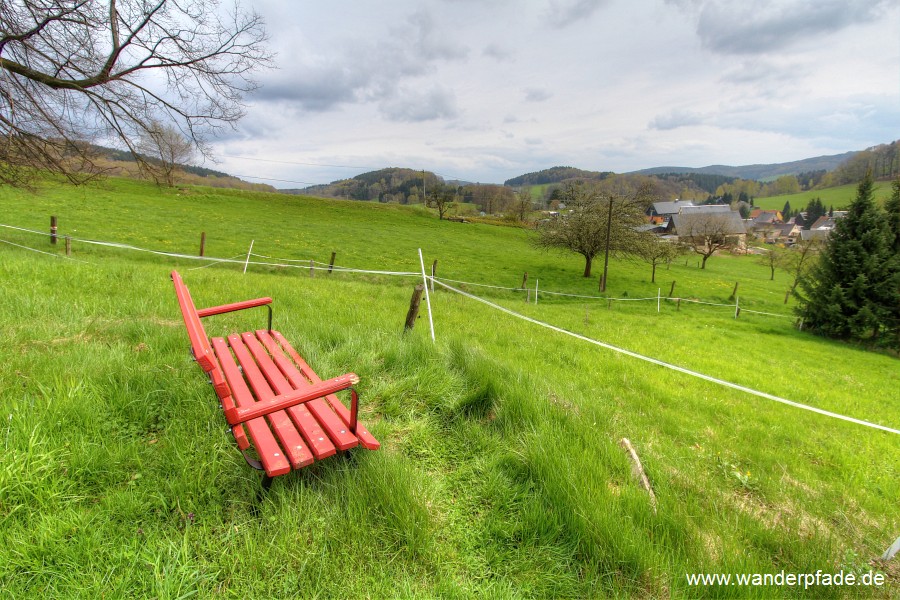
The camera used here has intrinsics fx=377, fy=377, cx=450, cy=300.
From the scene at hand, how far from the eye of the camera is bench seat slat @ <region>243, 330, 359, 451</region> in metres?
2.27

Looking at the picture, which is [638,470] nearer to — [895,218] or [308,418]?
[308,418]

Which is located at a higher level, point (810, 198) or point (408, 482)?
point (810, 198)

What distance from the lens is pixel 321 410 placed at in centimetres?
259

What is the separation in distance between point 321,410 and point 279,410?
562 millimetres

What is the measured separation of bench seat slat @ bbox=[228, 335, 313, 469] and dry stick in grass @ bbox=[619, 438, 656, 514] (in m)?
2.05

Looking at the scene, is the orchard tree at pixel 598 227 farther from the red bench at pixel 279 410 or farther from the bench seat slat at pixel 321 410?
the red bench at pixel 279 410

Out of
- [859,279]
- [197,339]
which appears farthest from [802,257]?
[197,339]

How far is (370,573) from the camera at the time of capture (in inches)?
70.7

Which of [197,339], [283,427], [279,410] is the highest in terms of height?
[197,339]

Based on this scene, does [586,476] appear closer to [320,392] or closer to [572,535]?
[572,535]

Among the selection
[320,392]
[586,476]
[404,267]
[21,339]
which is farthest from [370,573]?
[404,267]

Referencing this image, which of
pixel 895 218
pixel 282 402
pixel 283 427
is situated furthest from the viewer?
pixel 895 218

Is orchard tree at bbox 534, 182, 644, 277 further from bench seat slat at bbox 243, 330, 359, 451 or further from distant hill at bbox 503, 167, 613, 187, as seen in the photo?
distant hill at bbox 503, 167, 613, 187

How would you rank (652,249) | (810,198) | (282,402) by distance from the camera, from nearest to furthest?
(282,402), (652,249), (810,198)
